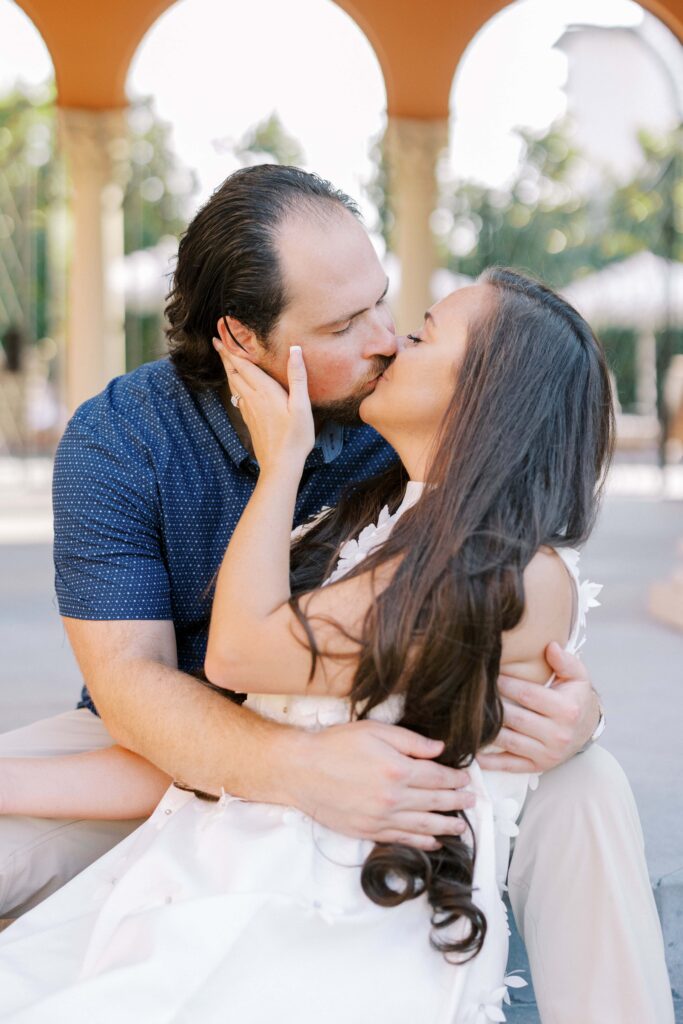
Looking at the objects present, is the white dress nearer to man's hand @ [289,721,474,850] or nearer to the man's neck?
man's hand @ [289,721,474,850]

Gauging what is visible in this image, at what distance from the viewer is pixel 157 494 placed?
7.20ft

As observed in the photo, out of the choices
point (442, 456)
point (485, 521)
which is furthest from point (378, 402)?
point (485, 521)

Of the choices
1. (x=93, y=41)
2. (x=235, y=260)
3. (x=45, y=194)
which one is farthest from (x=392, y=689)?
(x=45, y=194)

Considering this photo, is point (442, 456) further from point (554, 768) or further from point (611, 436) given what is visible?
point (554, 768)

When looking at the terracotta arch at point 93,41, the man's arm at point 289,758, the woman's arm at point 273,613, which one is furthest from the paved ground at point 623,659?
the terracotta arch at point 93,41

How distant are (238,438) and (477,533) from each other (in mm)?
711

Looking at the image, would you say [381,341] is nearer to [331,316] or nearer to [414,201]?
[331,316]

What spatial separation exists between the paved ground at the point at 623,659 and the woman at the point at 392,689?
702 millimetres

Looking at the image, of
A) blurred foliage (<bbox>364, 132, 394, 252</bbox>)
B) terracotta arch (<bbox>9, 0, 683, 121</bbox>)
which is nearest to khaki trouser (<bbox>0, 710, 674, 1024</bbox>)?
terracotta arch (<bbox>9, 0, 683, 121</bbox>)

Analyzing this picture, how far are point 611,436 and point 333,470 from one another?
658mm

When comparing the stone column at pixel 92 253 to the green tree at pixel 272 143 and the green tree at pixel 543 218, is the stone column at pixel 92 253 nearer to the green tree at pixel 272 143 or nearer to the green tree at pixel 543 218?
the green tree at pixel 543 218

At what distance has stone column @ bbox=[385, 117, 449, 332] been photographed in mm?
8180

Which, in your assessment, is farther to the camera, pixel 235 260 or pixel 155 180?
pixel 155 180

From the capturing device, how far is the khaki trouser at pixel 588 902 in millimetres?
1658
